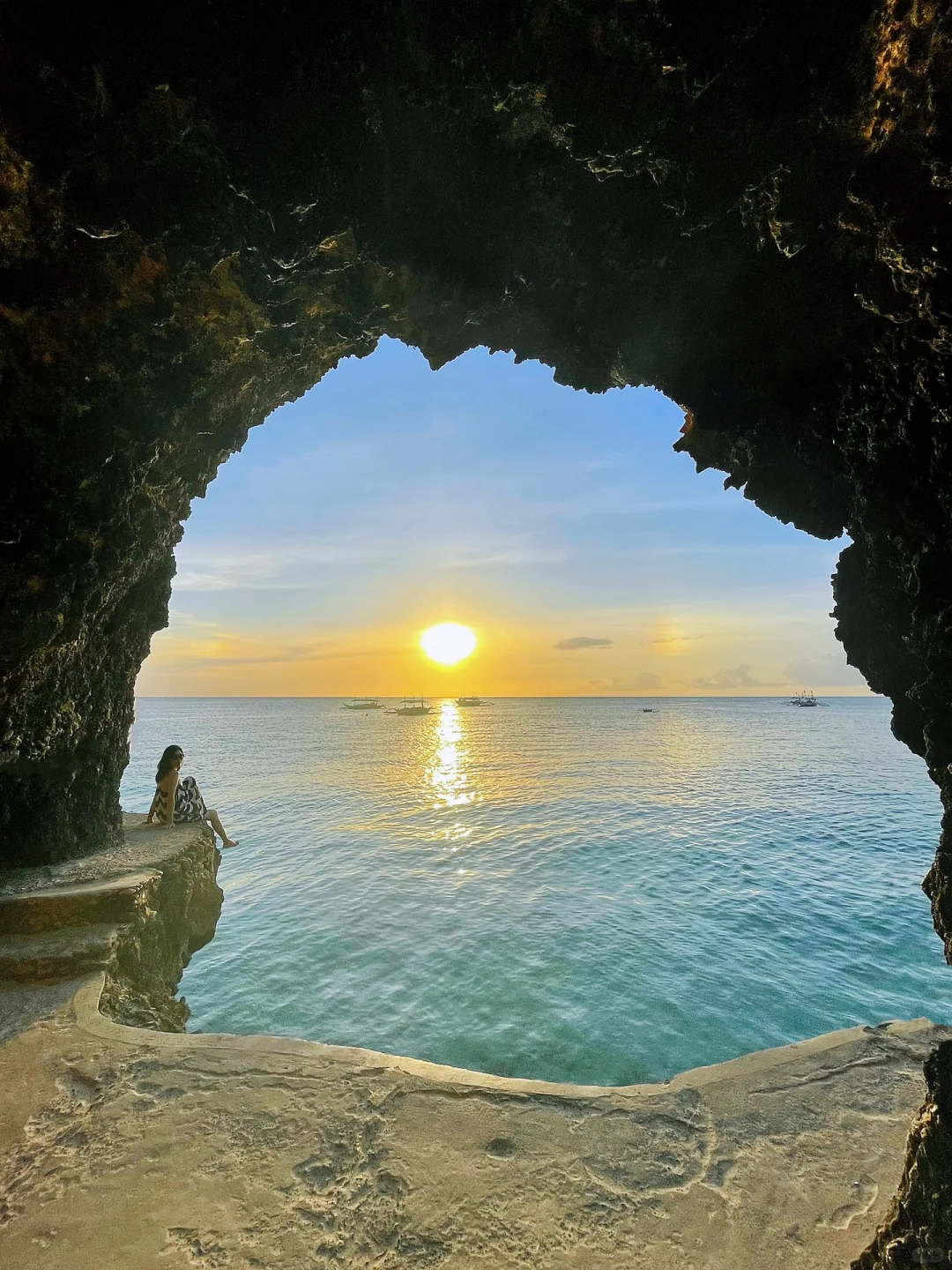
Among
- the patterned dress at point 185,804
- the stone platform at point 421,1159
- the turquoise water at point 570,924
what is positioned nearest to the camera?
the stone platform at point 421,1159

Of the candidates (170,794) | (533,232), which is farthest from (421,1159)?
(170,794)

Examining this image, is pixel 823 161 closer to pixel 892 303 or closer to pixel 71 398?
pixel 892 303

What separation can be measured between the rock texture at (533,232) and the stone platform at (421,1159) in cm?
118

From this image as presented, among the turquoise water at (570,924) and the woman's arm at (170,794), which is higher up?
the woman's arm at (170,794)

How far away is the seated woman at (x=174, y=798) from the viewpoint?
31.8ft

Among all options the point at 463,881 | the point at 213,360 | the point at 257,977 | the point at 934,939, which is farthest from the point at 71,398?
the point at 934,939

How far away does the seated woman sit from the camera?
970cm

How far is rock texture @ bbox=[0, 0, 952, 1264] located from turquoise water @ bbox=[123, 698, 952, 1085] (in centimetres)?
598

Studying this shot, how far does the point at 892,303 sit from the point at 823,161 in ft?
3.16

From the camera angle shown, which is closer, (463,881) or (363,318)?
(363,318)

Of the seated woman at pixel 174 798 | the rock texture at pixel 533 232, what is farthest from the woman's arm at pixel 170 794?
the rock texture at pixel 533 232

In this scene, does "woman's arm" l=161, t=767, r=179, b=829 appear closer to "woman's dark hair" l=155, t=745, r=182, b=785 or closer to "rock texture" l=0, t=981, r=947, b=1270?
"woman's dark hair" l=155, t=745, r=182, b=785

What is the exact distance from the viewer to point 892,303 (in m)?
3.17

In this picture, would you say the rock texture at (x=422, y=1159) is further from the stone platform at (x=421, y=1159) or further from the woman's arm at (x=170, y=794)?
the woman's arm at (x=170, y=794)
